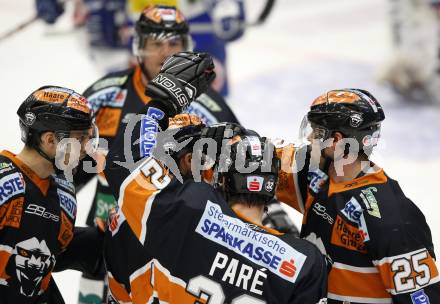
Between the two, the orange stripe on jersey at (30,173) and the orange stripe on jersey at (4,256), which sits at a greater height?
the orange stripe on jersey at (30,173)

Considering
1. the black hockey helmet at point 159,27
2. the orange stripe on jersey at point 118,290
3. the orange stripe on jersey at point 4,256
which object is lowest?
the orange stripe on jersey at point 118,290

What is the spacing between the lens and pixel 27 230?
2852 millimetres

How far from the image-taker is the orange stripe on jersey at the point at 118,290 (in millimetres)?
2906

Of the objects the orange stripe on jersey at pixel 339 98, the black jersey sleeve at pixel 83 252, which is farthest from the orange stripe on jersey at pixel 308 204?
the black jersey sleeve at pixel 83 252

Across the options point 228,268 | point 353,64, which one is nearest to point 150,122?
point 228,268

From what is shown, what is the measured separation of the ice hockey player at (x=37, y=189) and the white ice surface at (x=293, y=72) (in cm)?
150

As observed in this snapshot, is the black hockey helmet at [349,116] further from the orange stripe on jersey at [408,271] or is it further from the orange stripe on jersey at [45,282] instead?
the orange stripe on jersey at [45,282]

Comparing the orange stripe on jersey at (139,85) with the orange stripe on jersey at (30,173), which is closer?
the orange stripe on jersey at (30,173)

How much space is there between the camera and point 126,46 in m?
8.47

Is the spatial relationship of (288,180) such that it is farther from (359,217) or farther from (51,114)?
(51,114)

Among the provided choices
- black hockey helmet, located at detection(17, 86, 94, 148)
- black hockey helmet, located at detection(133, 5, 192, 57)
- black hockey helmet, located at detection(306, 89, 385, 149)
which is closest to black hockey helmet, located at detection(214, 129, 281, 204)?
black hockey helmet, located at detection(306, 89, 385, 149)

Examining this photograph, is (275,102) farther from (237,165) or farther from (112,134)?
(237,165)

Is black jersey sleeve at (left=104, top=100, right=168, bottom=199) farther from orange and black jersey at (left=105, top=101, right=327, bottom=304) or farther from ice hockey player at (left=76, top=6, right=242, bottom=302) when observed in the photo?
ice hockey player at (left=76, top=6, right=242, bottom=302)

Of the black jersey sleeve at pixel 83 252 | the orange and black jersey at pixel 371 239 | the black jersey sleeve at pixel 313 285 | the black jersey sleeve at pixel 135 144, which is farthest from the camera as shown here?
the black jersey sleeve at pixel 83 252
